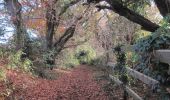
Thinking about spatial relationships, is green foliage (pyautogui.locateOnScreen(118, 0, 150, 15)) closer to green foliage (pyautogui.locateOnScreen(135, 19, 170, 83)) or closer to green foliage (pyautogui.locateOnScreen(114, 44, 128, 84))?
green foliage (pyautogui.locateOnScreen(114, 44, 128, 84))

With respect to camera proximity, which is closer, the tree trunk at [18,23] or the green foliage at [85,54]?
the tree trunk at [18,23]

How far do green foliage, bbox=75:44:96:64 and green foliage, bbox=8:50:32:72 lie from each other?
27855 mm

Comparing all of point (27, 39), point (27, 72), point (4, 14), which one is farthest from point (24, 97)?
point (4, 14)

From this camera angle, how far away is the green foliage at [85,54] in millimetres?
44969

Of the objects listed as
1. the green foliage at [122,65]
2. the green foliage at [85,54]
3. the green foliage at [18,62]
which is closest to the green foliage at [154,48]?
the green foliage at [122,65]

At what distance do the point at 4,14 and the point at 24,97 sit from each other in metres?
10.7

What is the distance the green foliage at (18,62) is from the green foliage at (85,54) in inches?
1097

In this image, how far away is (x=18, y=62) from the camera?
15758 millimetres

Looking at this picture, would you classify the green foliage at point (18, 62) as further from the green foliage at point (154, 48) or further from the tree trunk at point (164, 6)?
the green foliage at point (154, 48)

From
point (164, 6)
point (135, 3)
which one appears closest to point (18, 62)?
point (135, 3)

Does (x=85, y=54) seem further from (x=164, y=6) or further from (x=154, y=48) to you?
(x=154, y=48)

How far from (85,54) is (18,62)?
30127 mm

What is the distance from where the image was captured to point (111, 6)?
45.5 ft

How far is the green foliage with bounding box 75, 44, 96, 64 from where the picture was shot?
4497 centimetres
